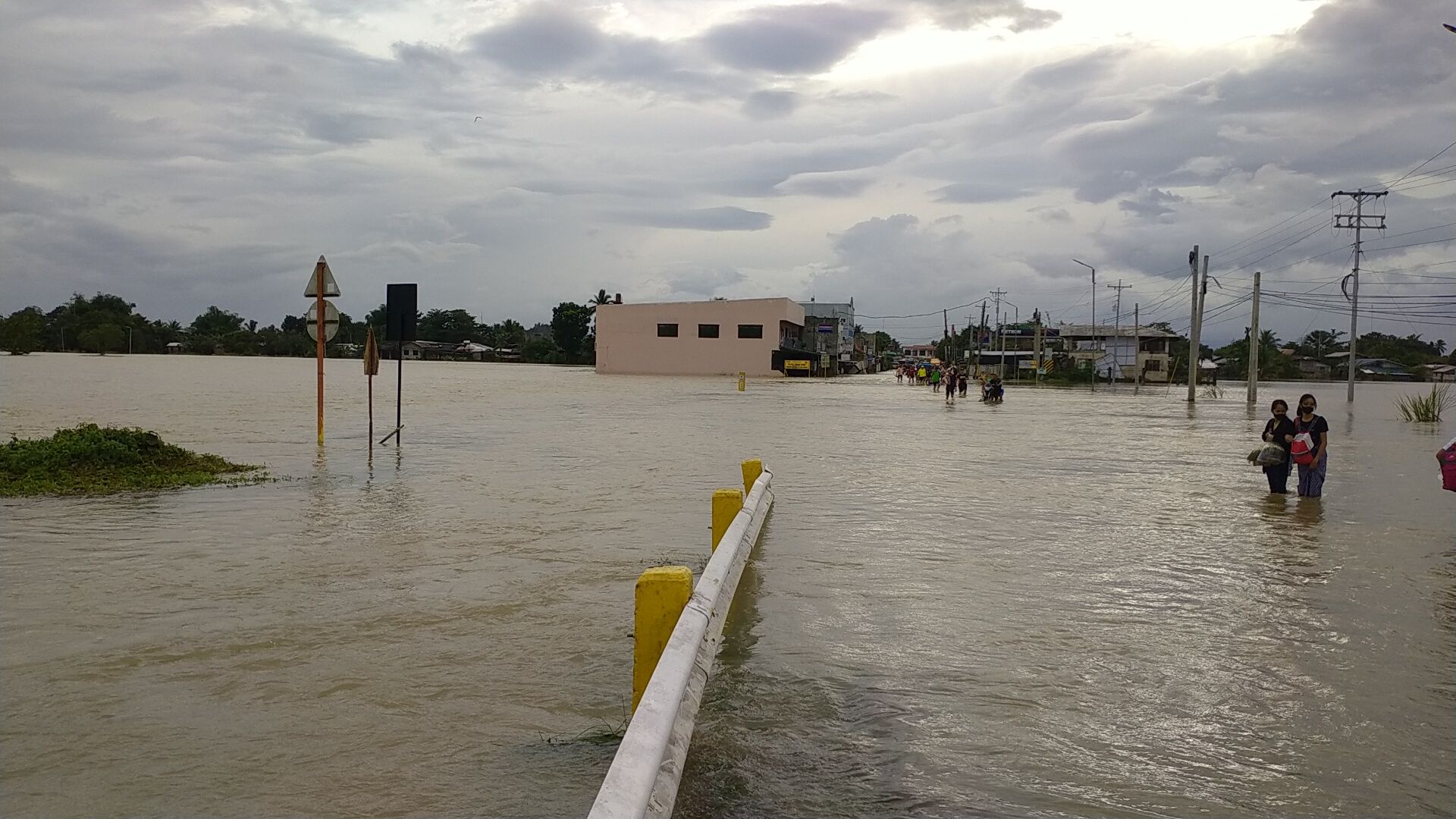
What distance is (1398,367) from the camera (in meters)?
139

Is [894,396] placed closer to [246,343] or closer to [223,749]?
[223,749]

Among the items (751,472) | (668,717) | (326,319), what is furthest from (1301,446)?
(326,319)

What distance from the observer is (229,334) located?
162 m

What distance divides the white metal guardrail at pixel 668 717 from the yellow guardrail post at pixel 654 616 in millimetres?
73

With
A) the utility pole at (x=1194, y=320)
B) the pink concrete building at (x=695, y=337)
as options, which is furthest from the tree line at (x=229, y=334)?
the utility pole at (x=1194, y=320)

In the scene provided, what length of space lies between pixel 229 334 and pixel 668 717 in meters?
175

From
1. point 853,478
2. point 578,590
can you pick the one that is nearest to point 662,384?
point 853,478

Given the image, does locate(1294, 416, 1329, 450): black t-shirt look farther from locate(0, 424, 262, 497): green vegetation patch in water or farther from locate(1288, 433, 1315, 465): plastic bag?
locate(0, 424, 262, 497): green vegetation patch in water

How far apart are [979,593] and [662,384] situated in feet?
181

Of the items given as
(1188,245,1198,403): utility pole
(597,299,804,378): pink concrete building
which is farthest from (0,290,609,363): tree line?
(1188,245,1198,403): utility pole

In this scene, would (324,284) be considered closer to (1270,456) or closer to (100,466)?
(100,466)

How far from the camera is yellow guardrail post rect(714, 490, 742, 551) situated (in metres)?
7.58

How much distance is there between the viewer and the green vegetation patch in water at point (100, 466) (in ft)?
41.5

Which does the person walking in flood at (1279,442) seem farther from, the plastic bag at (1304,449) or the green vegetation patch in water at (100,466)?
the green vegetation patch in water at (100,466)
